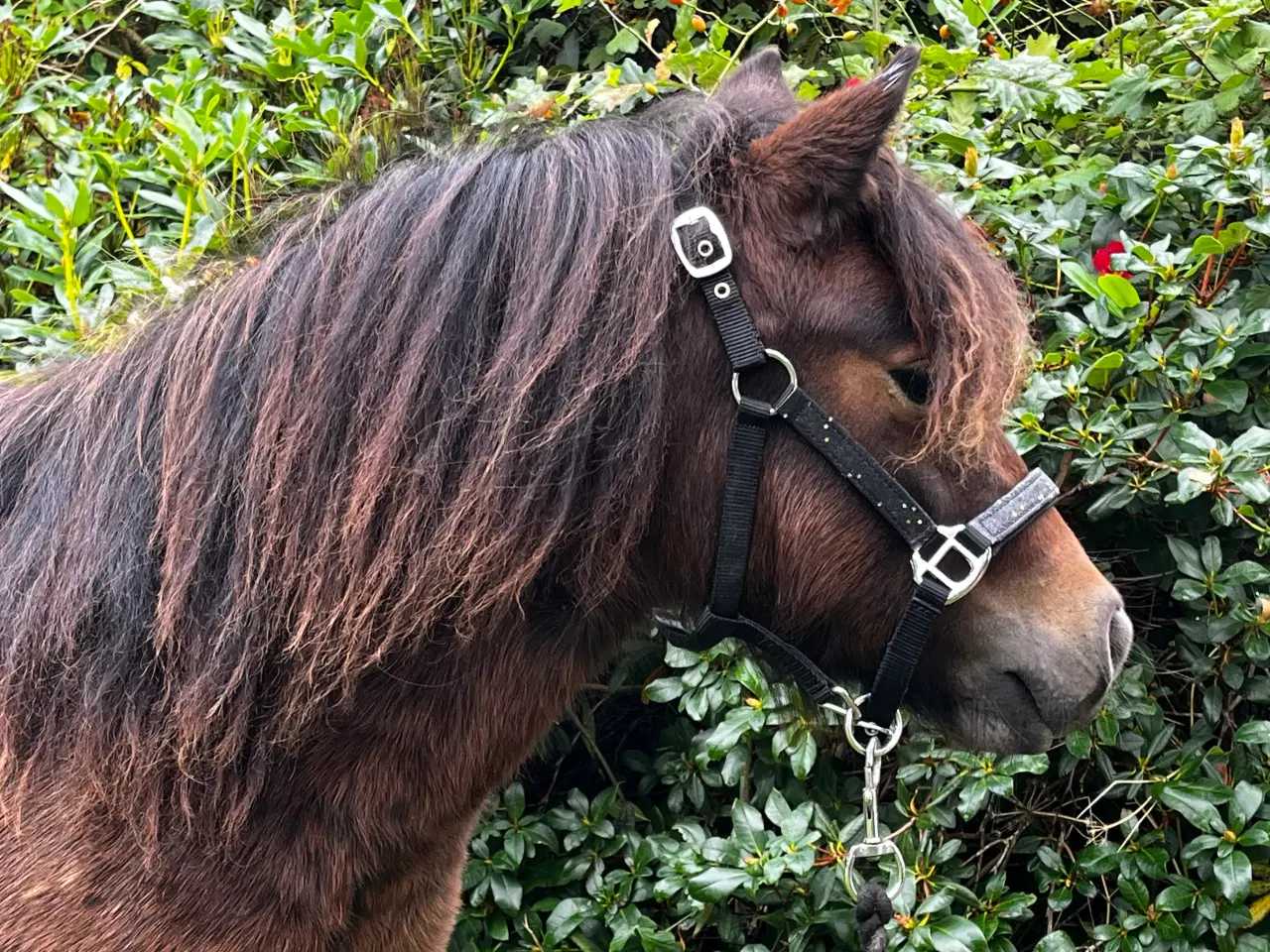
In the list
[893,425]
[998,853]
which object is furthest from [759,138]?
[998,853]

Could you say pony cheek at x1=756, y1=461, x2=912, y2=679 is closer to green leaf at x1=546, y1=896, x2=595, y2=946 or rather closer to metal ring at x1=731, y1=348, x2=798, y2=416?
metal ring at x1=731, y1=348, x2=798, y2=416

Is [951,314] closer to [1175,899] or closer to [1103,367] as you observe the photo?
[1103,367]

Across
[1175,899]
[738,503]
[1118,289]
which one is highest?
[738,503]

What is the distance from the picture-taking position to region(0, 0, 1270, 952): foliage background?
5.97ft

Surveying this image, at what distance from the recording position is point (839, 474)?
1.21 metres

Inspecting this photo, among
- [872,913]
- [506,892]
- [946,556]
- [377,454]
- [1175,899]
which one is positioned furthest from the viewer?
[506,892]

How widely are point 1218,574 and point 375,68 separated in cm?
220

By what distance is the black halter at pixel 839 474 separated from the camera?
1186 millimetres

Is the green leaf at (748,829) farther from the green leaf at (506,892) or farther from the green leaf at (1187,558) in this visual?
the green leaf at (1187,558)

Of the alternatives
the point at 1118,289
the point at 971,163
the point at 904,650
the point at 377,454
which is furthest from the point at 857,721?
the point at 971,163

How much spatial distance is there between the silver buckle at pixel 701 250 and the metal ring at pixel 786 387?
4.4 inches

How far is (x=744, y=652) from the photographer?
1.88 m

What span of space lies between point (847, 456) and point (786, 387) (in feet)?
0.36

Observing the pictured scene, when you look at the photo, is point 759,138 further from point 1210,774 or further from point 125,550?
point 1210,774
